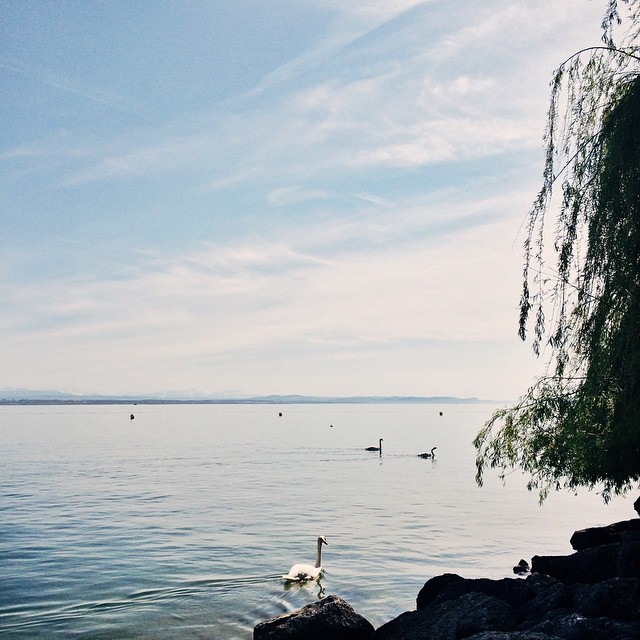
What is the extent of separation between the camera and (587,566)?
1712 cm

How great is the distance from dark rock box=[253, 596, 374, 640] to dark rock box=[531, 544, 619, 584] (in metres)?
5.76

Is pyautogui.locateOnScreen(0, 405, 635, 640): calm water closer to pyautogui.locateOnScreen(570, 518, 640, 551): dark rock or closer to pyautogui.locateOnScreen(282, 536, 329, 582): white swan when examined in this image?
pyautogui.locateOnScreen(282, 536, 329, 582): white swan

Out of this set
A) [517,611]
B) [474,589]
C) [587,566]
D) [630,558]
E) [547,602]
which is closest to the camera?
[547,602]

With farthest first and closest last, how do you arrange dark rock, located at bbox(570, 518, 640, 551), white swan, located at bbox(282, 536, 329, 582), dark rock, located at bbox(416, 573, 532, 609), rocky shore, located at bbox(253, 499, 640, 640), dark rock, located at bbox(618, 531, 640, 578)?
1. white swan, located at bbox(282, 536, 329, 582)
2. dark rock, located at bbox(570, 518, 640, 551)
3. dark rock, located at bbox(416, 573, 532, 609)
4. dark rock, located at bbox(618, 531, 640, 578)
5. rocky shore, located at bbox(253, 499, 640, 640)

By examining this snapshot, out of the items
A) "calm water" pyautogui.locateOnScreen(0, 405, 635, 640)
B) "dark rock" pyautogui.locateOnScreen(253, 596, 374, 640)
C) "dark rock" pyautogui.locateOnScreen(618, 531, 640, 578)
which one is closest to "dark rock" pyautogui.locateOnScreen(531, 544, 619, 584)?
"dark rock" pyautogui.locateOnScreen(618, 531, 640, 578)

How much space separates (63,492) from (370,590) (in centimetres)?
2890

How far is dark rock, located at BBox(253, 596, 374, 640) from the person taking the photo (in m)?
14.4

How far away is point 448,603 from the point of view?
1511 cm

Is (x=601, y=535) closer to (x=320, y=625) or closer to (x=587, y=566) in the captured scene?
(x=587, y=566)

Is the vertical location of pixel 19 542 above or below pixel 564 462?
below

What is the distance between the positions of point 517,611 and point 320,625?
420cm

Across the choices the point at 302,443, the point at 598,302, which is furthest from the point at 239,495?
the point at 302,443

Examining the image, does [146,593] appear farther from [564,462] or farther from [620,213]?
[620,213]

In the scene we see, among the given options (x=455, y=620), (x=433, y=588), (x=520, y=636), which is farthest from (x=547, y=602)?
(x=520, y=636)
